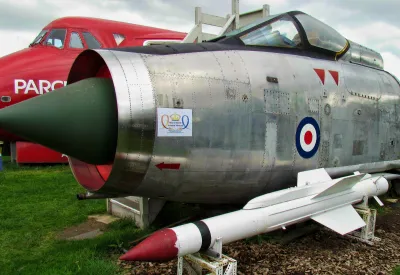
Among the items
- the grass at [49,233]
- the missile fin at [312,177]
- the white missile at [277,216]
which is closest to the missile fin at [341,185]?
the white missile at [277,216]

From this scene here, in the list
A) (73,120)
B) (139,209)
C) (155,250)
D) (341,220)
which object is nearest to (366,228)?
(341,220)

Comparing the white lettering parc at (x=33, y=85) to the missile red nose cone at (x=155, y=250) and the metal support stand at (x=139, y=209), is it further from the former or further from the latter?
the missile red nose cone at (x=155, y=250)

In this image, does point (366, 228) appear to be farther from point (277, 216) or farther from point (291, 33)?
point (291, 33)

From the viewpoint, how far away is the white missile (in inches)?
116

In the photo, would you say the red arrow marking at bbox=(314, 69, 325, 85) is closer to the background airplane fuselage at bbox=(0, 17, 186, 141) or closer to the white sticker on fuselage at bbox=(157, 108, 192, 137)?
the white sticker on fuselage at bbox=(157, 108, 192, 137)

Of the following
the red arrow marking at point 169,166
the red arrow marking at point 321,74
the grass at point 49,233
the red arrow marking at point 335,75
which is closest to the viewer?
the red arrow marking at point 169,166

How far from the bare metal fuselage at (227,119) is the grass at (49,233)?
1.22 m

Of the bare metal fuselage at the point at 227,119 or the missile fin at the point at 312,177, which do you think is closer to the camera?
the bare metal fuselage at the point at 227,119

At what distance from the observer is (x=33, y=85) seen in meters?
10.4

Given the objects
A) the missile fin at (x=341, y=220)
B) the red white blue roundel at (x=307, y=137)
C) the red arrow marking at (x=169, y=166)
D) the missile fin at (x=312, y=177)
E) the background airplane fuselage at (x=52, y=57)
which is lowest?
the missile fin at (x=341, y=220)

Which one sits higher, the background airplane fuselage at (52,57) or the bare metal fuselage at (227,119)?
the background airplane fuselage at (52,57)

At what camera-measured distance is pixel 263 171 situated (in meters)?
4.04

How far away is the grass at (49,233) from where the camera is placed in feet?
13.2

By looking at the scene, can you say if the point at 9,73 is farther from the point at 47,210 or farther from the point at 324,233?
the point at 324,233
